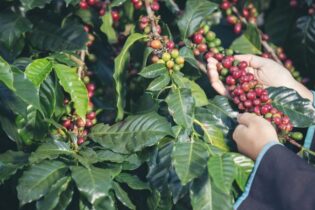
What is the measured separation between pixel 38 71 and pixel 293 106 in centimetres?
83

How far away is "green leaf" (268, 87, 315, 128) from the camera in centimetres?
192

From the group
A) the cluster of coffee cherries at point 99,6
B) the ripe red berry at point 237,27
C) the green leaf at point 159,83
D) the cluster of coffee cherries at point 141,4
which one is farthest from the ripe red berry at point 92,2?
the ripe red berry at point 237,27

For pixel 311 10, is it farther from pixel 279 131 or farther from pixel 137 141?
pixel 137 141

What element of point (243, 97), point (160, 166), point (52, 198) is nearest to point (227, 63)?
point (243, 97)

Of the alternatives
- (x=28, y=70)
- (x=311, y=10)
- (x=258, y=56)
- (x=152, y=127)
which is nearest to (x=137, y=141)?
(x=152, y=127)

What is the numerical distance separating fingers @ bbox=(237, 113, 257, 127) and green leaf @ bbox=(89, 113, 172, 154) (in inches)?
11.6

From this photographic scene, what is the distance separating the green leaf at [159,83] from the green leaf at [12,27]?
0.52 metres

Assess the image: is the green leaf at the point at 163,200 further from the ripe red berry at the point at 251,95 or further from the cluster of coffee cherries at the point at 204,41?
the cluster of coffee cherries at the point at 204,41

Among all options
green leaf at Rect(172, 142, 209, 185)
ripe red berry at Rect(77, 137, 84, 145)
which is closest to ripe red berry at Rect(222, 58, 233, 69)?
green leaf at Rect(172, 142, 209, 185)

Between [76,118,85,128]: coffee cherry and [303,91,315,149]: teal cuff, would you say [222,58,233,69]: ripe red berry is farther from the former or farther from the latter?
[76,118,85,128]: coffee cherry

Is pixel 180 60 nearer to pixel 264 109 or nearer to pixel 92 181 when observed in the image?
pixel 264 109

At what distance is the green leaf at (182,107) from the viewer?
1695mm

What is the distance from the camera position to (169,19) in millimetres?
2416

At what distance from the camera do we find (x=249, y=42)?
2.36 metres
